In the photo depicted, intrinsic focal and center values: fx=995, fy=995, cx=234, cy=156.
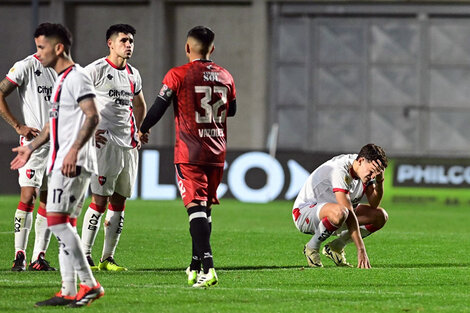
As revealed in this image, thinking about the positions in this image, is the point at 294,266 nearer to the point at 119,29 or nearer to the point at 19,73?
the point at 119,29

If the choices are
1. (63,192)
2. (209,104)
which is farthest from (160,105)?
(63,192)

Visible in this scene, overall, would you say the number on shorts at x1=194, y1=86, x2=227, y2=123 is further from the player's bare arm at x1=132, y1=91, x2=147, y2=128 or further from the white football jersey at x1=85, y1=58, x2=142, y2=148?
the player's bare arm at x1=132, y1=91, x2=147, y2=128

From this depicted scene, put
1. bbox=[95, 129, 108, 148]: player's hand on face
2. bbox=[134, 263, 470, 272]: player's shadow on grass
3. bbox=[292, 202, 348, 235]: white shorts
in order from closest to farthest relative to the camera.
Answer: bbox=[95, 129, 108, 148]: player's hand on face < bbox=[134, 263, 470, 272]: player's shadow on grass < bbox=[292, 202, 348, 235]: white shorts

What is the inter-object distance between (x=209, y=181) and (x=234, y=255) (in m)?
3.02

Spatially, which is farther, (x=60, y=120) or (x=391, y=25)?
(x=391, y=25)

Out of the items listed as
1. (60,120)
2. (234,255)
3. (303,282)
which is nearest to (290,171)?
(234,255)

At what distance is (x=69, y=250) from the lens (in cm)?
653

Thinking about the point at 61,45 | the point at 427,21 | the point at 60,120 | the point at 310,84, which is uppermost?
the point at 427,21

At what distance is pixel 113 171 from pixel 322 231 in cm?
207

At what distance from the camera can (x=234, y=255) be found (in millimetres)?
10867

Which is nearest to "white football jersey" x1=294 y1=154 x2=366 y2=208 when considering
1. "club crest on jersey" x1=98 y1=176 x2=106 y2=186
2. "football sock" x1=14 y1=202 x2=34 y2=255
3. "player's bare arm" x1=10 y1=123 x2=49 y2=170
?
"club crest on jersey" x1=98 y1=176 x2=106 y2=186

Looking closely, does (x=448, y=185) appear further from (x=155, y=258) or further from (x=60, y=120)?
(x=60, y=120)

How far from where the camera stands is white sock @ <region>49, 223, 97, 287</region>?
6.53 metres

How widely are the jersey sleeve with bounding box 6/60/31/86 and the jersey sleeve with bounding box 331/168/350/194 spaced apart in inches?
117
